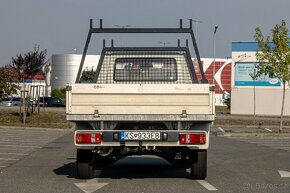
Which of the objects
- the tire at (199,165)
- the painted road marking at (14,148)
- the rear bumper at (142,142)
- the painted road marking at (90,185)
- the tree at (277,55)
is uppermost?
the tree at (277,55)

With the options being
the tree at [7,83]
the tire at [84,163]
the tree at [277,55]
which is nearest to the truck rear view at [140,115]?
the tire at [84,163]

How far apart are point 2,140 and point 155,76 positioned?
10874mm

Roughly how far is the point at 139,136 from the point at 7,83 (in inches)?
1048

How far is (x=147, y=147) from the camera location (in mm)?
10375

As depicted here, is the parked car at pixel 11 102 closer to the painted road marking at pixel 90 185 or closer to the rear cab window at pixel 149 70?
the rear cab window at pixel 149 70

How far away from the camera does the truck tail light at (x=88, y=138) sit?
10195mm

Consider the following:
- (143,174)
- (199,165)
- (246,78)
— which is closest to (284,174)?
(199,165)

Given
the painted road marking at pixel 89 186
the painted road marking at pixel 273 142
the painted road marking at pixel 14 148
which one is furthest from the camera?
the painted road marking at pixel 273 142

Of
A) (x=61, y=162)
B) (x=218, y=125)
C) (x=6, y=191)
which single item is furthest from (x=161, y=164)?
(x=218, y=125)

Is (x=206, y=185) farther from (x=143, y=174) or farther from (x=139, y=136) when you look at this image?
(x=143, y=174)

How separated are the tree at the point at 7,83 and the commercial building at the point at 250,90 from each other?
93.6ft

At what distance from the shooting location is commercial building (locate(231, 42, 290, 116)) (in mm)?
59312

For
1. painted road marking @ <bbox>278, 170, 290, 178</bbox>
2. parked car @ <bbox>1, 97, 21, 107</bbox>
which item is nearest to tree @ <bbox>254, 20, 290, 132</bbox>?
painted road marking @ <bbox>278, 170, 290, 178</bbox>

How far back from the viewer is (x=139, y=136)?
10203mm
